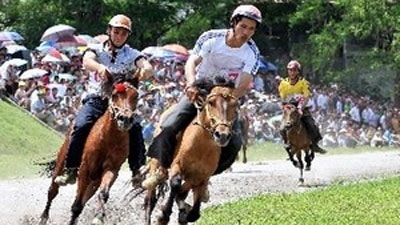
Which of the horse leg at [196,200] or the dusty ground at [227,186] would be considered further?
the dusty ground at [227,186]

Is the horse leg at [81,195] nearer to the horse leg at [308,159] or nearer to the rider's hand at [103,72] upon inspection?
the rider's hand at [103,72]

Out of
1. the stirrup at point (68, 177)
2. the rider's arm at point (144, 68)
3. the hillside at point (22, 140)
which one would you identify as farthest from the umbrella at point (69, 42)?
the rider's arm at point (144, 68)

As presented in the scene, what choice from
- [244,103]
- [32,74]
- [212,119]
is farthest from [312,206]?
[32,74]

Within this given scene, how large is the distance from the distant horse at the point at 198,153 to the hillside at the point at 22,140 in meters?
12.4

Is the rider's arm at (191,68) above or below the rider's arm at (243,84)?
above

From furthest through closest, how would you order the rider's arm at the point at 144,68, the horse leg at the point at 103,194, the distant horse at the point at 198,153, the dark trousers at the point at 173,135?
the rider's arm at the point at 144,68
the dark trousers at the point at 173,135
the horse leg at the point at 103,194
the distant horse at the point at 198,153

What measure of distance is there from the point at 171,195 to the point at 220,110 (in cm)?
Result: 119

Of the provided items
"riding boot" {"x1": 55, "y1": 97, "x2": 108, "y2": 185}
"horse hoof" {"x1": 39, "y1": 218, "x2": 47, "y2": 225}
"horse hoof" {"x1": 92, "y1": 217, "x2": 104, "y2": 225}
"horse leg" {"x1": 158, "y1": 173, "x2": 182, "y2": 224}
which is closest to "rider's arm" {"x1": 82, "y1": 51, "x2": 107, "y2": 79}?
"riding boot" {"x1": 55, "y1": 97, "x2": 108, "y2": 185}

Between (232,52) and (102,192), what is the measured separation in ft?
6.91

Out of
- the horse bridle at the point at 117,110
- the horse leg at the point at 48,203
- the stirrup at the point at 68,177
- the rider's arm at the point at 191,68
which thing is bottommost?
the horse leg at the point at 48,203

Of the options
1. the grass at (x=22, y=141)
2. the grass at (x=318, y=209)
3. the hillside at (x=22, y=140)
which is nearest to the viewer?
the grass at (x=318, y=209)

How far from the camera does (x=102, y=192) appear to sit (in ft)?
37.0

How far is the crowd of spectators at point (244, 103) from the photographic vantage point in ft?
95.7

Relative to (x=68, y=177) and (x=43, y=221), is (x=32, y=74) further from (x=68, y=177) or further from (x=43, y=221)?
(x=68, y=177)
